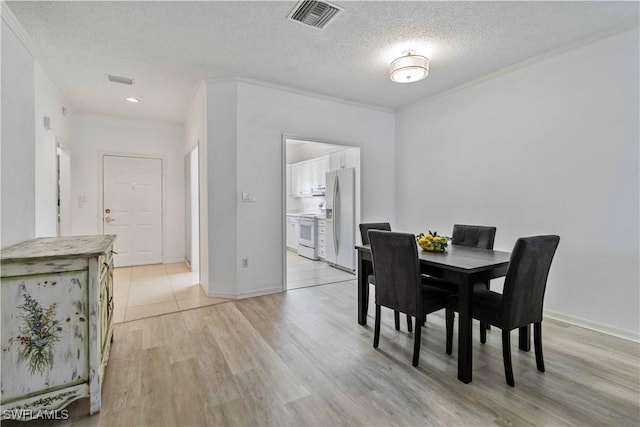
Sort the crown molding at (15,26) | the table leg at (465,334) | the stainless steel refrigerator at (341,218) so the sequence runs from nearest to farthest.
→ the table leg at (465,334), the crown molding at (15,26), the stainless steel refrigerator at (341,218)

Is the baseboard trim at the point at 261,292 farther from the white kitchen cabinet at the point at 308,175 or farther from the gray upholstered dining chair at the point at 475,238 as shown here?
the white kitchen cabinet at the point at 308,175

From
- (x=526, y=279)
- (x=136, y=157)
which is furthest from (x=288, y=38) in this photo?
(x=136, y=157)

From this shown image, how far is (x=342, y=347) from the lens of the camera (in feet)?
7.97

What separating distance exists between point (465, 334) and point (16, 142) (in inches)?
136

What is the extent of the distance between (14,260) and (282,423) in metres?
1.61

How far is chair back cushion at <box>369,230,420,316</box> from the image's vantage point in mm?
2109

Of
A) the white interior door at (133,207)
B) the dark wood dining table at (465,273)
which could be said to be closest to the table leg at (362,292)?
the dark wood dining table at (465,273)

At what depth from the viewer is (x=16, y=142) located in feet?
7.24

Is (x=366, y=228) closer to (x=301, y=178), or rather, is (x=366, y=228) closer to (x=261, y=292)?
(x=261, y=292)

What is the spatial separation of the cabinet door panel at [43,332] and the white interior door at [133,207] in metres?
4.25

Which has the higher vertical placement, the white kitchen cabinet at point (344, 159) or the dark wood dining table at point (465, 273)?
the white kitchen cabinet at point (344, 159)

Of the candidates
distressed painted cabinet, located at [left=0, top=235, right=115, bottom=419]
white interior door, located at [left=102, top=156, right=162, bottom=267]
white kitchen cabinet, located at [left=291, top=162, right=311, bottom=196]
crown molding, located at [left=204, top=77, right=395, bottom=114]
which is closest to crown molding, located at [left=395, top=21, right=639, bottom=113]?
crown molding, located at [left=204, top=77, right=395, bottom=114]

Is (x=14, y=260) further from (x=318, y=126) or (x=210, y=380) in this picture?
(x=318, y=126)

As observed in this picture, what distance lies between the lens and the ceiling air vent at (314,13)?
7.52 ft
